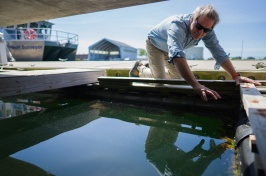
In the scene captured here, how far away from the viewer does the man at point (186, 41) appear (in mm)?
1952

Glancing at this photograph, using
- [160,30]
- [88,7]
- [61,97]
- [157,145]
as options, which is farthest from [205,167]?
[61,97]

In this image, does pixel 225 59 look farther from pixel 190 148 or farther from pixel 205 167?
pixel 205 167

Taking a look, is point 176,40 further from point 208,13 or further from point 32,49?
point 32,49

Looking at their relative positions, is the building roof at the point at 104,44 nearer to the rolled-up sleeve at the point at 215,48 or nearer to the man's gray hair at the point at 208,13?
the rolled-up sleeve at the point at 215,48

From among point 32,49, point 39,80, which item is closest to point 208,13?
point 39,80

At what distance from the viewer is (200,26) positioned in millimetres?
2018

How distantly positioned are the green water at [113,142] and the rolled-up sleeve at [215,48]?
28.9 inches

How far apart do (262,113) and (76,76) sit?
2.84 meters

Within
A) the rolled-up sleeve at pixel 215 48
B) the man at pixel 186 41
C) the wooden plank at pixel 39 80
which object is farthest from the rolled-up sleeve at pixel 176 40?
the wooden plank at pixel 39 80

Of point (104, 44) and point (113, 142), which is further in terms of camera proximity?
point (104, 44)

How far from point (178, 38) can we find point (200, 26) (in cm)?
24

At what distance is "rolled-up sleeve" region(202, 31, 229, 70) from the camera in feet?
8.20

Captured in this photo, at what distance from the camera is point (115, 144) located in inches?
73.4

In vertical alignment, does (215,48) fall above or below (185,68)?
above
